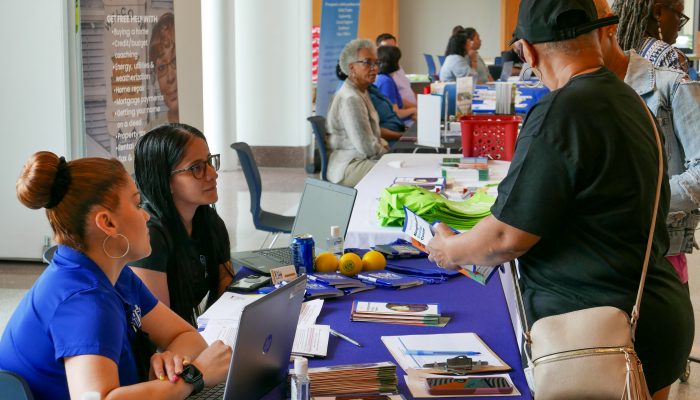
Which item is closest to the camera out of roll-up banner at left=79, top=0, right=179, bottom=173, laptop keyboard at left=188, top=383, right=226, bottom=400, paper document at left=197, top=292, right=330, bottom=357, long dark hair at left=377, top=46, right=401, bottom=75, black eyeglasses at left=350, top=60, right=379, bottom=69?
laptop keyboard at left=188, top=383, right=226, bottom=400

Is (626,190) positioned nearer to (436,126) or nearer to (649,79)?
(649,79)

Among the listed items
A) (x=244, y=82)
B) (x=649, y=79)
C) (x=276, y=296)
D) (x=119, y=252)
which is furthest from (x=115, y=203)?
(x=244, y=82)

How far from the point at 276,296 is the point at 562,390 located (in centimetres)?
63

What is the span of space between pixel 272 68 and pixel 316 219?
20.2 feet

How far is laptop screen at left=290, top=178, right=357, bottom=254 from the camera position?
3.51m

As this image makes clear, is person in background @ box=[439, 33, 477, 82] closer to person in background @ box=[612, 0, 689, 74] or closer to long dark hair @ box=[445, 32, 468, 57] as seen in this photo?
→ long dark hair @ box=[445, 32, 468, 57]

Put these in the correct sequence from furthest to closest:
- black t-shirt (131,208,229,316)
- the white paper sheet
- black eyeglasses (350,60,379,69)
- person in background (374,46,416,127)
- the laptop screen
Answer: person in background (374,46,416,127) → black eyeglasses (350,60,379,69) → the white paper sheet → the laptop screen → black t-shirt (131,208,229,316)

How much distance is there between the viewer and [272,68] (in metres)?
9.68

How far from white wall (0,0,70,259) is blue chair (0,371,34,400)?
153 inches

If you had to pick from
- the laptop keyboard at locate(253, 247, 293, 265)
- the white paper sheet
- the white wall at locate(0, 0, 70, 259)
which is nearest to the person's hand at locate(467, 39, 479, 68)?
the white paper sheet

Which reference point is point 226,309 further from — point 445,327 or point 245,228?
point 245,228

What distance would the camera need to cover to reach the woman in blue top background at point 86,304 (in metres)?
1.82

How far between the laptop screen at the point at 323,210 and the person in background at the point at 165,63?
2668mm

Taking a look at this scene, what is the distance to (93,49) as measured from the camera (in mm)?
5574
